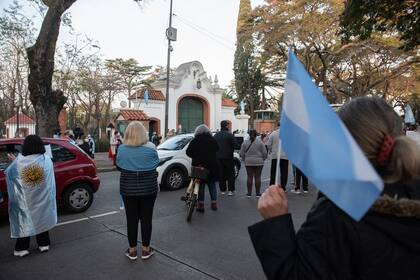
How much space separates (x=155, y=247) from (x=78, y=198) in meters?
2.88

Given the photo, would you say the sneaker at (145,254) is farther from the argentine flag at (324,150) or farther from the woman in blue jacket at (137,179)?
the argentine flag at (324,150)

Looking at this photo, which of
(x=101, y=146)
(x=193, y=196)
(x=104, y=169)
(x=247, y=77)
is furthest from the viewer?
(x=247, y=77)

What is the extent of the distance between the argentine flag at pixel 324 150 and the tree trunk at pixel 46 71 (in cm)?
1145

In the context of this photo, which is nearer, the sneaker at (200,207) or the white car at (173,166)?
the sneaker at (200,207)

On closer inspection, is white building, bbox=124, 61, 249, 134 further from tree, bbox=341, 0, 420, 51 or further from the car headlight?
tree, bbox=341, 0, 420, 51

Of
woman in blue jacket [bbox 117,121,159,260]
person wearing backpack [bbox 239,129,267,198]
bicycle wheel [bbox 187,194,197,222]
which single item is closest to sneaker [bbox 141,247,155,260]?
woman in blue jacket [bbox 117,121,159,260]

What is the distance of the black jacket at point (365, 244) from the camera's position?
1.25 m

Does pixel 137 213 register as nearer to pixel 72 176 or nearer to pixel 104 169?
pixel 72 176

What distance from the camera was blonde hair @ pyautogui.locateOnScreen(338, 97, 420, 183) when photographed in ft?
4.09

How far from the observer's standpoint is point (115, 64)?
115 ft

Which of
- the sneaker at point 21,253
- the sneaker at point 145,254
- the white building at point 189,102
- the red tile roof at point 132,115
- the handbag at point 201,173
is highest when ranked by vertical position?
the white building at point 189,102

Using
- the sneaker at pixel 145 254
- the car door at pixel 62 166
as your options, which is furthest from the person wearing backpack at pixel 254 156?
the sneaker at pixel 145 254

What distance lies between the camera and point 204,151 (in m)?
6.79

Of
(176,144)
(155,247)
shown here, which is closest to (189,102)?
(176,144)
